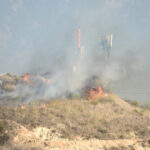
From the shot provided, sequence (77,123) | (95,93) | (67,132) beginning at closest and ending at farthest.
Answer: (67,132) → (77,123) → (95,93)

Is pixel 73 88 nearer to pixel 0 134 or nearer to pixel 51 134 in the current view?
pixel 51 134

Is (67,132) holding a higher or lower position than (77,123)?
lower

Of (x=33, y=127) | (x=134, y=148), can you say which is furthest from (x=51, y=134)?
(x=134, y=148)

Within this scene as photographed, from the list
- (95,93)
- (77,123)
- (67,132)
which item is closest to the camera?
(67,132)

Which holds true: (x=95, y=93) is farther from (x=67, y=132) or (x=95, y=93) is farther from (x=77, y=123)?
(x=67, y=132)

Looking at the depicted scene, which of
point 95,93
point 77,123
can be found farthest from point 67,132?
→ point 95,93

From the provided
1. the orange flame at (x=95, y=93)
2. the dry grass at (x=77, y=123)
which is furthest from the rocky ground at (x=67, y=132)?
the orange flame at (x=95, y=93)

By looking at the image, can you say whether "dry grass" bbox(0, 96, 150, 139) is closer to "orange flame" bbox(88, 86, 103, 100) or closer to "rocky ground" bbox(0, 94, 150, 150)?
"rocky ground" bbox(0, 94, 150, 150)

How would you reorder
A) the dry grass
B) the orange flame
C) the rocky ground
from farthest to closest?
the orange flame
the dry grass
the rocky ground

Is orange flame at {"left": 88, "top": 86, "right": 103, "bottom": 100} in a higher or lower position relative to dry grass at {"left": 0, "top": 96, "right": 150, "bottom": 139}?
higher

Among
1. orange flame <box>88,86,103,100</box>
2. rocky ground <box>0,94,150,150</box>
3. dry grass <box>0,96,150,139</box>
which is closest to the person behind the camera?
rocky ground <box>0,94,150,150</box>

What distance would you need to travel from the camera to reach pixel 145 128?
1934 cm

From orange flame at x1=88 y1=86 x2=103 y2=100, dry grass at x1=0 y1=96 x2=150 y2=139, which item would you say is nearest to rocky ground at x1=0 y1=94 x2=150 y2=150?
dry grass at x1=0 y1=96 x2=150 y2=139

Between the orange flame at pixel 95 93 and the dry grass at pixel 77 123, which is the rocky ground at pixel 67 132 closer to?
the dry grass at pixel 77 123
